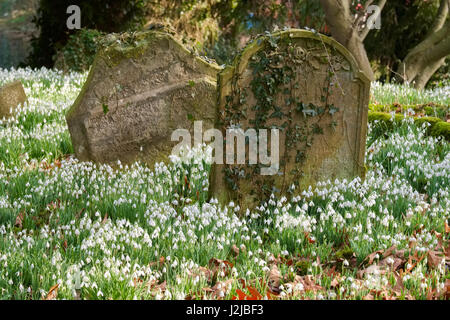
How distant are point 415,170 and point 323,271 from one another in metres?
2.61

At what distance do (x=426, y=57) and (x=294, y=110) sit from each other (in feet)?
29.5

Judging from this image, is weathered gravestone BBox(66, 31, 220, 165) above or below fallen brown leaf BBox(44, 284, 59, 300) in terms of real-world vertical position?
above

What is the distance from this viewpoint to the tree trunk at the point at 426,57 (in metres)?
13.0

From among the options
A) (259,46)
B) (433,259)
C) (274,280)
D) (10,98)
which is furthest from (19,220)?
(10,98)

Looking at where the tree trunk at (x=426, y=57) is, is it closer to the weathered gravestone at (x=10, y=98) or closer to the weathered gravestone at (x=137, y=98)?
the weathered gravestone at (x=137, y=98)

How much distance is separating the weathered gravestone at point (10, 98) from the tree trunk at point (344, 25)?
20.2 feet

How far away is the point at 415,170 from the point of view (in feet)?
20.0

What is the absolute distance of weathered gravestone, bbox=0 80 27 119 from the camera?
28.1 feet

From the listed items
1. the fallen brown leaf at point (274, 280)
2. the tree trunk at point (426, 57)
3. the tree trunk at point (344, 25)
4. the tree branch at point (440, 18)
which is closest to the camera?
the fallen brown leaf at point (274, 280)

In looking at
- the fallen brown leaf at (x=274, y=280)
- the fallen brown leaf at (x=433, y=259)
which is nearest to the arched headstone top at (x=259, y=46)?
the fallen brown leaf at (x=274, y=280)

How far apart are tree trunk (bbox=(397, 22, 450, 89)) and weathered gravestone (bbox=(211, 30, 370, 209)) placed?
Answer: 26.2 ft

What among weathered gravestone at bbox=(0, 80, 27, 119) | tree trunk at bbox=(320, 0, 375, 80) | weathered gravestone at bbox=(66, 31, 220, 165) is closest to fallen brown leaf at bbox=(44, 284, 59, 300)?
weathered gravestone at bbox=(66, 31, 220, 165)

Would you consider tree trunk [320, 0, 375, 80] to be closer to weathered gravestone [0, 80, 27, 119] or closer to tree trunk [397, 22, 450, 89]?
tree trunk [397, 22, 450, 89]
